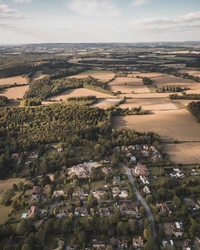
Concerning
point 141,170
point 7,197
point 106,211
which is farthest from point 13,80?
point 106,211

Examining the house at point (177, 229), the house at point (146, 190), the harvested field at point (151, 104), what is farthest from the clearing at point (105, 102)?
the house at point (177, 229)

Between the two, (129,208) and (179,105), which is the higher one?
(179,105)

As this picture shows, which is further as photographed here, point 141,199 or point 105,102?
point 105,102

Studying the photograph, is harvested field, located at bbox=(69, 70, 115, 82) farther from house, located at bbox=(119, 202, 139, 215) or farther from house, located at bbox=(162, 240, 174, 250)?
house, located at bbox=(162, 240, 174, 250)

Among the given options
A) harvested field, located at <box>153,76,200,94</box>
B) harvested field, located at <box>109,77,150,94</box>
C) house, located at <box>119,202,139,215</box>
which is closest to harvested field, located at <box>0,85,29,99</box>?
harvested field, located at <box>109,77,150,94</box>

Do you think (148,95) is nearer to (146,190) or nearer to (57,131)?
(57,131)

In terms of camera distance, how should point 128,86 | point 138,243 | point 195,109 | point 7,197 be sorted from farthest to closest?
point 128,86 < point 195,109 < point 7,197 < point 138,243
